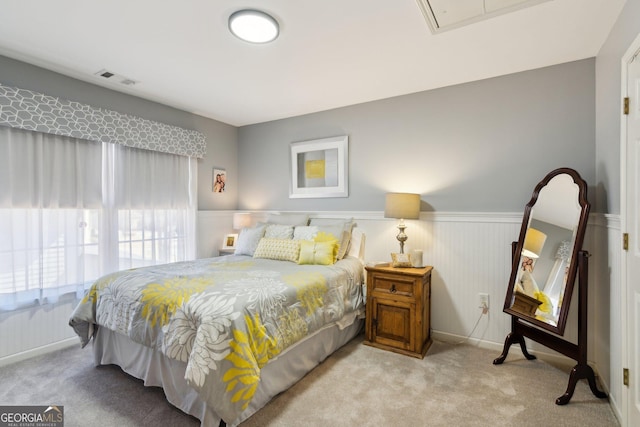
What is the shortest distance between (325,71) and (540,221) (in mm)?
2124

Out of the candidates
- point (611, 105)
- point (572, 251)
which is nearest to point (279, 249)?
point (572, 251)

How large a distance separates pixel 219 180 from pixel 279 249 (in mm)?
1662

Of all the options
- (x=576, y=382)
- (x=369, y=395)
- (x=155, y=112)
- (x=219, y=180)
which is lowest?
(x=369, y=395)

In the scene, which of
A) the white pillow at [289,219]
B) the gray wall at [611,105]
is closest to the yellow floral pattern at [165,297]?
the white pillow at [289,219]

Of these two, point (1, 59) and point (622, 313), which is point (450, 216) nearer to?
point (622, 313)

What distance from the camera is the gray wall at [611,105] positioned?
1.77 metres

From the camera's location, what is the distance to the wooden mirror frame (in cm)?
210

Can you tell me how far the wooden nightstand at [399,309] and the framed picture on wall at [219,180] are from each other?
241cm

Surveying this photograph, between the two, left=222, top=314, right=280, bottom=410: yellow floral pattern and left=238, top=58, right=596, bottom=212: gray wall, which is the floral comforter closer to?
left=222, top=314, right=280, bottom=410: yellow floral pattern

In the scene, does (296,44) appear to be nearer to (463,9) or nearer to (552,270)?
(463,9)

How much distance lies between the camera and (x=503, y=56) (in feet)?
7.93

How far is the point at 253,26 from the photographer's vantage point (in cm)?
198

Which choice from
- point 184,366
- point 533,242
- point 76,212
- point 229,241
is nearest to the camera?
point 184,366

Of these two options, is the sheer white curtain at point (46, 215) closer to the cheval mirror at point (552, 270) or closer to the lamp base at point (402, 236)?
the lamp base at point (402, 236)
